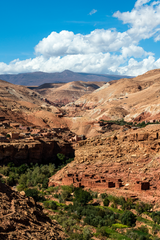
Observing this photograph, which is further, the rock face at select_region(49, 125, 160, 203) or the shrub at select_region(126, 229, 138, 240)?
the rock face at select_region(49, 125, 160, 203)

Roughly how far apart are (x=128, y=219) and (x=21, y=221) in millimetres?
9743

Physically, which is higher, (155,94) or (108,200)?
(155,94)

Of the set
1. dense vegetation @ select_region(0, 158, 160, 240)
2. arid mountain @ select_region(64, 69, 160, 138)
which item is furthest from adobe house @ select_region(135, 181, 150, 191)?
arid mountain @ select_region(64, 69, 160, 138)

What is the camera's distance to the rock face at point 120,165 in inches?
853

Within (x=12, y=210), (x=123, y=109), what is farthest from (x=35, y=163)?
(x=123, y=109)

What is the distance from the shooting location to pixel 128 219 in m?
17.6

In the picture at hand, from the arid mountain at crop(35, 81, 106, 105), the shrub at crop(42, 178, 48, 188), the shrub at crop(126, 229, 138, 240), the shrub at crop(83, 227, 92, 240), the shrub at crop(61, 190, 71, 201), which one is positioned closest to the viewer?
the shrub at crop(83, 227, 92, 240)

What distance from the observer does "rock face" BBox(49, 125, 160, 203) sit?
71.1 ft

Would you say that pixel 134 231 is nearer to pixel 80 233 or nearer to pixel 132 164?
pixel 80 233

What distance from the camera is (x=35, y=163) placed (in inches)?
1437

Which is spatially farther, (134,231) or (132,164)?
(132,164)

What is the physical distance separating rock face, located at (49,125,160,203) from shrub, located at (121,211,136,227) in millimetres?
2838

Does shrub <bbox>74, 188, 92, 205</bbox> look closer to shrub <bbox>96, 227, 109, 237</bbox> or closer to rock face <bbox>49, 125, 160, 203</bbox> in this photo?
rock face <bbox>49, 125, 160, 203</bbox>

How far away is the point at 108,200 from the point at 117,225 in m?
3.17
